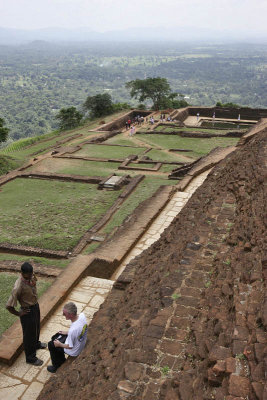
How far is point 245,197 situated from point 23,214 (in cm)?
729

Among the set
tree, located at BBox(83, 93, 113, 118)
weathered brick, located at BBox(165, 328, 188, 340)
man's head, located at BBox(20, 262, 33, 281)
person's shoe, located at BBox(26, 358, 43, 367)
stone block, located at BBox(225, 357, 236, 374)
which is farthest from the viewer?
tree, located at BBox(83, 93, 113, 118)

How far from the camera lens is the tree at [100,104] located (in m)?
35.9

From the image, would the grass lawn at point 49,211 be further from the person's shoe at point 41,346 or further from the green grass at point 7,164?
the person's shoe at point 41,346

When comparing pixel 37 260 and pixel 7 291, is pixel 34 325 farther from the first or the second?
pixel 37 260

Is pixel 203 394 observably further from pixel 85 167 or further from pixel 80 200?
pixel 85 167

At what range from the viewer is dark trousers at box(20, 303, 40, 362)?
4.58 meters

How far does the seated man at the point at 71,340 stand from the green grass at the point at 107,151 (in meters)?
14.2

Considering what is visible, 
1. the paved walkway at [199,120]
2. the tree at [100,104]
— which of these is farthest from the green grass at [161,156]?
the tree at [100,104]

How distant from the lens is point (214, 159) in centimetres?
1434

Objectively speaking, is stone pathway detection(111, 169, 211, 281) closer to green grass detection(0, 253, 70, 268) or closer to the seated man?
green grass detection(0, 253, 70, 268)

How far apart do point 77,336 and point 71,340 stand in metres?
0.10

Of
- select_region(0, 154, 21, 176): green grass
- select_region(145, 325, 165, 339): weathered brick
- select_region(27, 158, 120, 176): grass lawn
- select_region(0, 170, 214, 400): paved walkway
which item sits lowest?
select_region(0, 154, 21, 176): green grass

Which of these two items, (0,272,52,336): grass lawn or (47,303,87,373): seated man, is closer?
(47,303,87,373): seated man

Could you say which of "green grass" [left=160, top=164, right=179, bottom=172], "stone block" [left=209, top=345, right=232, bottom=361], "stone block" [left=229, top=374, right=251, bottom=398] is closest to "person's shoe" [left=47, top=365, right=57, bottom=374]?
"stone block" [left=209, top=345, right=232, bottom=361]
